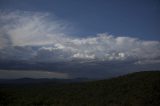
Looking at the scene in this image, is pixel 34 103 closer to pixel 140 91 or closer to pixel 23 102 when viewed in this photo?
pixel 23 102

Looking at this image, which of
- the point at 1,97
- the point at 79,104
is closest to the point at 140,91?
the point at 79,104

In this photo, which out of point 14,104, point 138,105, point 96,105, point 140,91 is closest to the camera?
point 138,105

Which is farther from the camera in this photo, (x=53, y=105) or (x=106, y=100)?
(x=106, y=100)

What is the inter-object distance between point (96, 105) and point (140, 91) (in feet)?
34.5

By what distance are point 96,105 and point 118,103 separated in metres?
3.52

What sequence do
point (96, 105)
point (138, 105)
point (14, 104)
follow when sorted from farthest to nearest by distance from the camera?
point (14, 104) < point (96, 105) < point (138, 105)

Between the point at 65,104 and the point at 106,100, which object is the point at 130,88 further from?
the point at 65,104

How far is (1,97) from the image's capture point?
4284cm

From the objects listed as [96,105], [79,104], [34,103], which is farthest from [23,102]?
[96,105]

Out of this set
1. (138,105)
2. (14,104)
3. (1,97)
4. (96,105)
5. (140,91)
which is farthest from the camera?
(1,97)

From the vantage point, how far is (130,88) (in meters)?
43.5

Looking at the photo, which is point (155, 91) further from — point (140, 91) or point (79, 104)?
point (79, 104)

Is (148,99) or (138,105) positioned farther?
(148,99)

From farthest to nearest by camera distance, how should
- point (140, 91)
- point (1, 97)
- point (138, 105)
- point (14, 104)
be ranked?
point (1, 97) < point (140, 91) < point (14, 104) < point (138, 105)
